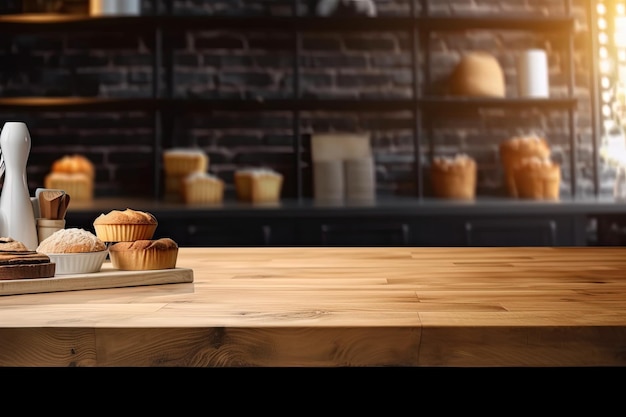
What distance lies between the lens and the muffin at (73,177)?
3330 millimetres

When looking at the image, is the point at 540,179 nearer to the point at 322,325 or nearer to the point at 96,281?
the point at 96,281

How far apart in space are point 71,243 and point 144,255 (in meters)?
0.11

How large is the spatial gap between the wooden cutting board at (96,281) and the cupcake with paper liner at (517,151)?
9.13 ft

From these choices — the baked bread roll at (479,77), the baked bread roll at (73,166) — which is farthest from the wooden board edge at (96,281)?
the baked bread roll at (479,77)

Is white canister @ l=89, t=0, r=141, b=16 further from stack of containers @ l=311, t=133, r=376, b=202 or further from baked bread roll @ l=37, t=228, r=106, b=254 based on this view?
baked bread roll @ l=37, t=228, r=106, b=254

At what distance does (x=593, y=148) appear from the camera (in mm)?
3672

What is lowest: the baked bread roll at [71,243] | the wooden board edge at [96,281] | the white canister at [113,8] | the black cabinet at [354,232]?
the black cabinet at [354,232]

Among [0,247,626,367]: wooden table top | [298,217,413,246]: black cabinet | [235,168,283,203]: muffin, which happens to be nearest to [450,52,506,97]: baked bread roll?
[298,217,413,246]: black cabinet

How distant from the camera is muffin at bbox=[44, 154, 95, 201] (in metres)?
3.33

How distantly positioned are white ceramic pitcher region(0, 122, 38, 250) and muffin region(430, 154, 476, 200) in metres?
2.57

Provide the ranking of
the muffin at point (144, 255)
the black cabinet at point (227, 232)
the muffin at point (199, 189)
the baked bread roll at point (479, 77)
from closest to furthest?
the muffin at point (144, 255) < the black cabinet at point (227, 232) < the muffin at point (199, 189) < the baked bread roll at point (479, 77)

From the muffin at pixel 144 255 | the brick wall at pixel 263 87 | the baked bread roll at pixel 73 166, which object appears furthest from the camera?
the brick wall at pixel 263 87

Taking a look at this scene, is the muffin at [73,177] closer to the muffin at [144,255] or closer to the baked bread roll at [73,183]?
the baked bread roll at [73,183]
